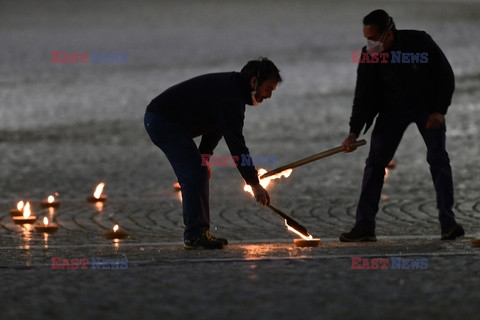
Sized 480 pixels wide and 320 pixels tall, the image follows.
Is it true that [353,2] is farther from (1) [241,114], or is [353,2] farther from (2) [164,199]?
(1) [241,114]

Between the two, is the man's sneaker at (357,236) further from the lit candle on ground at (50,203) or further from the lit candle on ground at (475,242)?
the lit candle on ground at (50,203)

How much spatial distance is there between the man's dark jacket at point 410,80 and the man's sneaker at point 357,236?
77cm

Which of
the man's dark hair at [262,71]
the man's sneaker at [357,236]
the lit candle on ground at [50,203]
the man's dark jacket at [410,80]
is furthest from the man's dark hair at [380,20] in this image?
the lit candle on ground at [50,203]

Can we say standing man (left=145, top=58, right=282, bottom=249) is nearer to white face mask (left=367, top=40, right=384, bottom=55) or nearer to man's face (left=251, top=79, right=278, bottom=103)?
man's face (left=251, top=79, right=278, bottom=103)

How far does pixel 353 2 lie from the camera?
1447 inches

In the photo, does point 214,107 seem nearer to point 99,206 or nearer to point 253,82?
point 253,82

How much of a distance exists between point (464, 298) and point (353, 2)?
31.1 metres

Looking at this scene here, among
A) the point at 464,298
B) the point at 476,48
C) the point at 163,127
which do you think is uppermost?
the point at 476,48

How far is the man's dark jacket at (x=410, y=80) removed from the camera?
28.6 ft

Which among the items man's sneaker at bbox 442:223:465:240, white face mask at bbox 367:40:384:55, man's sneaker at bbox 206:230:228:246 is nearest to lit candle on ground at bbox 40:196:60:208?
man's sneaker at bbox 206:230:228:246

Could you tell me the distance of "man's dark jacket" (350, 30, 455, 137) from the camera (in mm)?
8703

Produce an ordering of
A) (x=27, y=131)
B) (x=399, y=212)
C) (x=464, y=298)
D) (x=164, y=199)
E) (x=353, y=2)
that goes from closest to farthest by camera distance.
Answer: (x=464, y=298) → (x=399, y=212) → (x=164, y=199) → (x=27, y=131) → (x=353, y=2)

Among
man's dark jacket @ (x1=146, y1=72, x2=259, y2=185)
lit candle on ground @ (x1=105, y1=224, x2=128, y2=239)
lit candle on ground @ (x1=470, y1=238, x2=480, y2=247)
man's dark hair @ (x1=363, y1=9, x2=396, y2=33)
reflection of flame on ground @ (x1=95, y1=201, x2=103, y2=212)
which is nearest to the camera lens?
lit candle on ground @ (x1=470, y1=238, x2=480, y2=247)

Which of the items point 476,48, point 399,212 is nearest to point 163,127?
point 399,212
